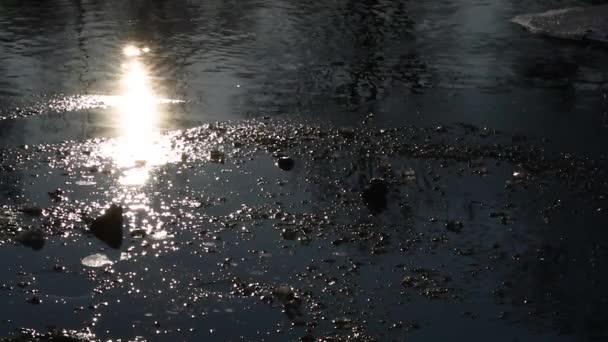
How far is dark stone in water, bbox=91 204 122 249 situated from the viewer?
7035mm

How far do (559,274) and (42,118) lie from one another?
6296 millimetres

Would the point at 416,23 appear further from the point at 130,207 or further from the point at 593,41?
the point at 130,207

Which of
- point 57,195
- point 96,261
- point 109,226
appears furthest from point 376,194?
point 57,195

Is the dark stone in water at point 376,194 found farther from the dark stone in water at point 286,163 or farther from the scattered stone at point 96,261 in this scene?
the scattered stone at point 96,261

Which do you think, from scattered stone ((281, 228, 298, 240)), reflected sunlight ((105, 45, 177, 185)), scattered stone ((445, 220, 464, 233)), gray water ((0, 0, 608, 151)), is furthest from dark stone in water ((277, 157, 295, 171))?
scattered stone ((445, 220, 464, 233))

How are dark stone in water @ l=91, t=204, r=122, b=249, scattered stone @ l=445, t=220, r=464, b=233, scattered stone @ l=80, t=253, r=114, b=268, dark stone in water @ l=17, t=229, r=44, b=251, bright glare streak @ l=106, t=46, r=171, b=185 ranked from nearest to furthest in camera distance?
scattered stone @ l=80, t=253, r=114, b=268, dark stone in water @ l=17, t=229, r=44, b=251, dark stone in water @ l=91, t=204, r=122, b=249, scattered stone @ l=445, t=220, r=464, b=233, bright glare streak @ l=106, t=46, r=171, b=185

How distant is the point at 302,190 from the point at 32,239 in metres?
2.44

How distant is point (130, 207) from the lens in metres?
7.65

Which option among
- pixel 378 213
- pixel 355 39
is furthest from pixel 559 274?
pixel 355 39

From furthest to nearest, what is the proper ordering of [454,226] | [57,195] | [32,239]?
[57,195], [454,226], [32,239]

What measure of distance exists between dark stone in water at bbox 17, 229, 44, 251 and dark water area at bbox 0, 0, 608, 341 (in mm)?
18

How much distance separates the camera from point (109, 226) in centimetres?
717

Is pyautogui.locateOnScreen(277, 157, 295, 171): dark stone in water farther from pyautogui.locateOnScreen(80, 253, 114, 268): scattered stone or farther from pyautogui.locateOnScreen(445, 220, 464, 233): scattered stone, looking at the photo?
pyautogui.locateOnScreen(80, 253, 114, 268): scattered stone

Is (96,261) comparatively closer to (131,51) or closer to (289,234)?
(289,234)
